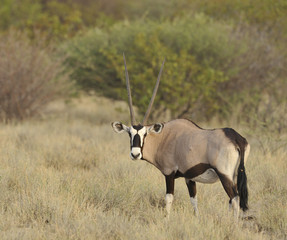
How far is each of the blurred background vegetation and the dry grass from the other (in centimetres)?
372

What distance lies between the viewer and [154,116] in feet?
42.0

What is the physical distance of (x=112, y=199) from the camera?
540cm

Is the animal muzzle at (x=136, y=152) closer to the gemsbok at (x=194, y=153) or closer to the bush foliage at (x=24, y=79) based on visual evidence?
the gemsbok at (x=194, y=153)

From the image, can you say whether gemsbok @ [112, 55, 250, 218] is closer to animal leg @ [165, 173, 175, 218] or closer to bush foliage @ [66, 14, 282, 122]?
animal leg @ [165, 173, 175, 218]

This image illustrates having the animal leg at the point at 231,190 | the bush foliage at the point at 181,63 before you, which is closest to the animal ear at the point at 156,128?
the animal leg at the point at 231,190

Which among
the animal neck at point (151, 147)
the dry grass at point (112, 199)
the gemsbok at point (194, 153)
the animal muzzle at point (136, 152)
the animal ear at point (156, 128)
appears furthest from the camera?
the animal neck at point (151, 147)

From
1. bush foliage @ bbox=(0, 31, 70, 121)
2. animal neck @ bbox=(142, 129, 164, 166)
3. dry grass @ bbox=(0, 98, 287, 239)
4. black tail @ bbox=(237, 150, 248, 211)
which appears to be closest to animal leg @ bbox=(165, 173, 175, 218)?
dry grass @ bbox=(0, 98, 287, 239)

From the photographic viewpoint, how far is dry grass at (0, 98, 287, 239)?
4.41 metres

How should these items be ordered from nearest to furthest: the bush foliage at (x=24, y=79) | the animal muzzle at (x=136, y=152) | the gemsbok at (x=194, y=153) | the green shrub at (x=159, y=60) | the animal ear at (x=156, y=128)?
the gemsbok at (x=194, y=153), the animal muzzle at (x=136, y=152), the animal ear at (x=156, y=128), the green shrub at (x=159, y=60), the bush foliage at (x=24, y=79)

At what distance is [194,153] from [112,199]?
1298mm

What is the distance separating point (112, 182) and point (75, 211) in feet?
4.40

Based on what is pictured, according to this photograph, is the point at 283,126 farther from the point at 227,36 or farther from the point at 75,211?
the point at 75,211

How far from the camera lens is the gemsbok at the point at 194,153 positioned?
4.52m

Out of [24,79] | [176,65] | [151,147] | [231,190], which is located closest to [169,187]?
[151,147]
